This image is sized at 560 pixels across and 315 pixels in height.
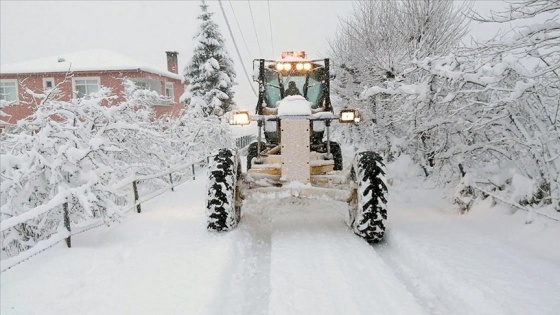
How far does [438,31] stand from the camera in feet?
50.1

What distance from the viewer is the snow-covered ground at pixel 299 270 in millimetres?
4031

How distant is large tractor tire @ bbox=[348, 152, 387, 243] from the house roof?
26781 mm

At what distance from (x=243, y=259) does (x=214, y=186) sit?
1.20m

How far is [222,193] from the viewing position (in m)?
6.15

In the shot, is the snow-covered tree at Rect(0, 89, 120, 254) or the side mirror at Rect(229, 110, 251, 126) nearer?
the snow-covered tree at Rect(0, 89, 120, 254)

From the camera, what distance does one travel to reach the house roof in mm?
29891

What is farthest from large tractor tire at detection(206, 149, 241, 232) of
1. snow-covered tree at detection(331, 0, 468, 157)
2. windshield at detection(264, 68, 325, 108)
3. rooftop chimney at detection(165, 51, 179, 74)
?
rooftop chimney at detection(165, 51, 179, 74)

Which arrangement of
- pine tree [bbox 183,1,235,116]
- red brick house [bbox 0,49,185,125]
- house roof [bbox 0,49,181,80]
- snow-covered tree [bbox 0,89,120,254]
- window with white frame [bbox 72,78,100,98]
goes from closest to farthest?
snow-covered tree [bbox 0,89,120,254] → red brick house [bbox 0,49,185,125] → window with white frame [bbox 72,78,100,98] → house roof [bbox 0,49,181,80] → pine tree [bbox 183,1,235,116]

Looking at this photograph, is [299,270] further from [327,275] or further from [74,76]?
[74,76]

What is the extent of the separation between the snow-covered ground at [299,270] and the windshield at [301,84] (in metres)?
2.65

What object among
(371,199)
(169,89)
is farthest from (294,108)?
(169,89)

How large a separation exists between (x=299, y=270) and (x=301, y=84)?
464cm

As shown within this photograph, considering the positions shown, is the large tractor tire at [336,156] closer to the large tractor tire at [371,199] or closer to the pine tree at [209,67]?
the large tractor tire at [371,199]

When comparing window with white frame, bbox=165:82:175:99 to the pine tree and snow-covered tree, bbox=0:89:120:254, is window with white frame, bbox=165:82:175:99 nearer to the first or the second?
the pine tree
